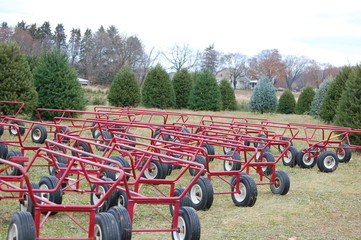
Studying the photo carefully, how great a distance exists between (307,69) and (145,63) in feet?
121

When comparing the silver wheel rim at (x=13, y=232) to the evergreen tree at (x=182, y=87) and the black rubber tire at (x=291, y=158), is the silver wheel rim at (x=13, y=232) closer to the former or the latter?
the black rubber tire at (x=291, y=158)

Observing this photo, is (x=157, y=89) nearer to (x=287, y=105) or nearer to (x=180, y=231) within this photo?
(x=287, y=105)

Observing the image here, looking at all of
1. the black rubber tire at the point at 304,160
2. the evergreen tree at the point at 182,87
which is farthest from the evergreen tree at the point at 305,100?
the black rubber tire at the point at 304,160

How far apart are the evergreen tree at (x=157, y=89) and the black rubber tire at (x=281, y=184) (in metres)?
20.3

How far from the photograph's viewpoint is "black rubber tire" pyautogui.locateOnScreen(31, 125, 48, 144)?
1382 centimetres

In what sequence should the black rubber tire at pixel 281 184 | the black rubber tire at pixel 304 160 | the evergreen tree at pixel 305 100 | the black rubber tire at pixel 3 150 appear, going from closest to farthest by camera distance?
the black rubber tire at pixel 281 184 < the black rubber tire at pixel 3 150 < the black rubber tire at pixel 304 160 < the evergreen tree at pixel 305 100

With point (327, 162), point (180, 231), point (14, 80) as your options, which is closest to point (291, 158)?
point (327, 162)

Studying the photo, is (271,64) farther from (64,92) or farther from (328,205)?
(328,205)

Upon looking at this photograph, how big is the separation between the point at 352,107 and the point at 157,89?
48.5 ft

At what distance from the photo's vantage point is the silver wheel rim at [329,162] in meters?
12.7

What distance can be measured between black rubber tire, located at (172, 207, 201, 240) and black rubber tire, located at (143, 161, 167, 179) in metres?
3.91

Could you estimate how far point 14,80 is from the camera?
16.6 m

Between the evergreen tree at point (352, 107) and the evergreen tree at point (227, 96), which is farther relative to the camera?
the evergreen tree at point (227, 96)

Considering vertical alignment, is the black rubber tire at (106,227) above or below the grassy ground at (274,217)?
above
